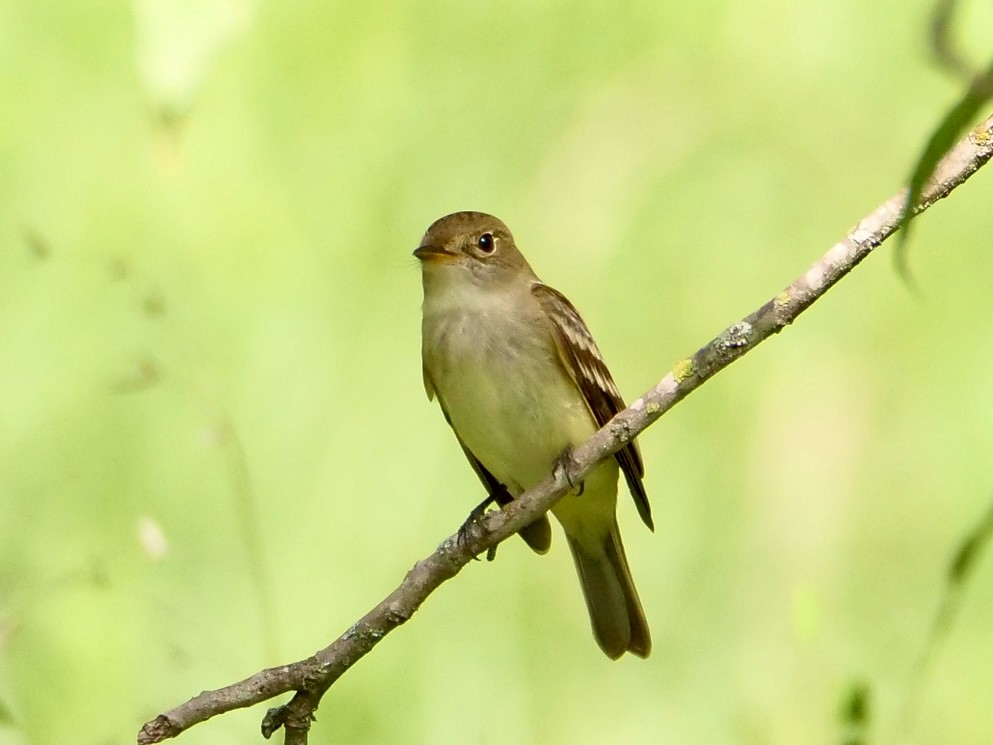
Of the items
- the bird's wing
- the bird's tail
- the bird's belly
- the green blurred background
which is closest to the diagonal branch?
the bird's belly

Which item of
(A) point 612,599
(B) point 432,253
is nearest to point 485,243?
(B) point 432,253

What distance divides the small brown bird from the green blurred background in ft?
3.95

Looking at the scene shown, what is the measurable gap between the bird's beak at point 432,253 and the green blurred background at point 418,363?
1221mm

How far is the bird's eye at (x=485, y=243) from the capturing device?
10.6ft

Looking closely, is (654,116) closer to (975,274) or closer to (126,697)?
(975,274)

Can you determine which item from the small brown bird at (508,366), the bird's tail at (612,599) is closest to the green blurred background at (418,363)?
the bird's tail at (612,599)

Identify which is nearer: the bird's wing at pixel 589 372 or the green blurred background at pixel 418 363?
the bird's wing at pixel 589 372

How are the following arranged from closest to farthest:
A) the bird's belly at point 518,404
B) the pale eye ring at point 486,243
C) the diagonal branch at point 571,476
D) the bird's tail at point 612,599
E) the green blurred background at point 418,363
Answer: the diagonal branch at point 571,476 → the bird's belly at point 518,404 → the pale eye ring at point 486,243 → the bird's tail at point 612,599 → the green blurred background at point 418,363

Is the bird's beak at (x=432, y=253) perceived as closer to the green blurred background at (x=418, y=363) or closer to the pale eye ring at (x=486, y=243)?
the pale eye ring at (x=486, y=243)

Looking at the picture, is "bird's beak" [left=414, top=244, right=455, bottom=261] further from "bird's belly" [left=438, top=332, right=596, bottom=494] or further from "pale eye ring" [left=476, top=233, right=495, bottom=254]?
"bird's belly" [left=438, top=332, right=596, bottom=494]

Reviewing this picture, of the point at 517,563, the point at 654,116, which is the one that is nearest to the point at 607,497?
the point at 517,563

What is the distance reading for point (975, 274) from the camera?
4.86 metres

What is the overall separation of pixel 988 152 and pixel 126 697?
3443mm

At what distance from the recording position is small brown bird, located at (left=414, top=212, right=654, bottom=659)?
3.06 metres
